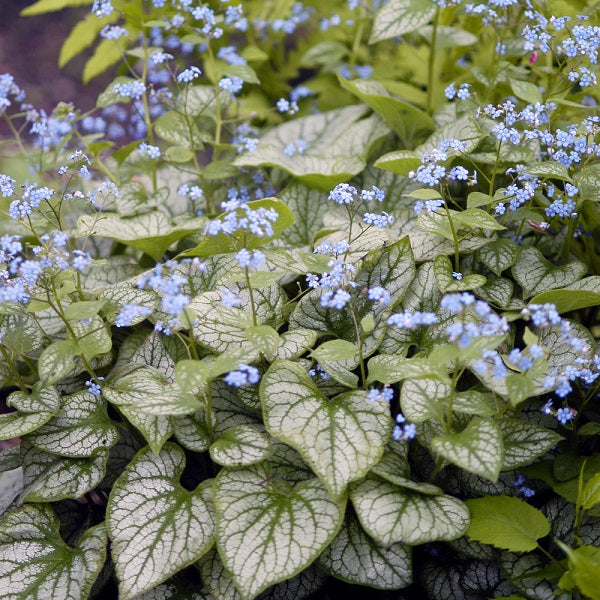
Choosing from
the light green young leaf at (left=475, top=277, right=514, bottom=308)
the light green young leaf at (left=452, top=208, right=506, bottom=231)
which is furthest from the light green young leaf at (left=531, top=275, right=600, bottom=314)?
the light green young leaf at (left=452, top=208, right=506, bottom=231)

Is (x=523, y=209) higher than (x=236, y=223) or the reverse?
the reverse

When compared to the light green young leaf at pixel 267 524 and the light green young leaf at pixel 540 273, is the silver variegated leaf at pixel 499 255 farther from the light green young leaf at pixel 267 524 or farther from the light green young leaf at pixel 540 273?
the light green young leaf at pixel 267 524

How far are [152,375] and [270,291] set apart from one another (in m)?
0.47

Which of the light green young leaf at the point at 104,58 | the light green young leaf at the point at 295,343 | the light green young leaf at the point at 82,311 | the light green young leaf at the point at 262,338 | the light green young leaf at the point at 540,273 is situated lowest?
the light green young leaf at the point at 295,343

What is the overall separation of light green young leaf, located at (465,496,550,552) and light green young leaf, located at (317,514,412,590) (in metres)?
0.21

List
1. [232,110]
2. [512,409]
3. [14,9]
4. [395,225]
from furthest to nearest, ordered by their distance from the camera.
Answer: [14,9], [232,110], [395,225], [512,409]

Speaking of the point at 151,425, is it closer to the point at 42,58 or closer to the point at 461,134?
the point at 461,134

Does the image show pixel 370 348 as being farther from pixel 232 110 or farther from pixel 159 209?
pixel 232 110

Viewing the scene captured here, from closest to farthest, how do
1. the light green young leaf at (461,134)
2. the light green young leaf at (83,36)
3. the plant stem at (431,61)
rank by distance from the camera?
the light green young leaf at (461,134) → the plant stem at (431,61) → the light green young leaf at (83,36)

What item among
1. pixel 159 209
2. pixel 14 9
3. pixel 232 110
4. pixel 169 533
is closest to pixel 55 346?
pixel 169 533

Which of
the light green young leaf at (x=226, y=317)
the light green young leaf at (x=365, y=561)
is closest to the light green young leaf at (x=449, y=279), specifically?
the light green young leaf at (x=226, y=317)

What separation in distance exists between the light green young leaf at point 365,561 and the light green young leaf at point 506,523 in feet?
0.68

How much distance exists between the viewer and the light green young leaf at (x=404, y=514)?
179 cm

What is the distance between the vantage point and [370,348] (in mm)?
2127
